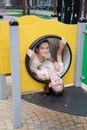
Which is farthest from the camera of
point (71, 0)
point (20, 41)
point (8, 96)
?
point (71, 0)

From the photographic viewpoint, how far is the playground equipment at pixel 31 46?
301 cm

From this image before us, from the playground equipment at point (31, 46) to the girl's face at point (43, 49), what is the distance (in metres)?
0.13

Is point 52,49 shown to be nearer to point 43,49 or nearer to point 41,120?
point 43,49

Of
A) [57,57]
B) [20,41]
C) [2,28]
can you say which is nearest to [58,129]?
[57,57]

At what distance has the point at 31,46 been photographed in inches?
123

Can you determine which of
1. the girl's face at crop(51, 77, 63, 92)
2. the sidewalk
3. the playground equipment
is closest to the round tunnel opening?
the playground equipment

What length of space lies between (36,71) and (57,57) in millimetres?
374

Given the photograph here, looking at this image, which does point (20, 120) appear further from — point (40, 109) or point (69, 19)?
point (69, 19)

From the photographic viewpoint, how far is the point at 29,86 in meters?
3.28

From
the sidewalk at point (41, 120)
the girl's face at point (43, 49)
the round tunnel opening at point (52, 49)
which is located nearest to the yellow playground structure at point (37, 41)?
the round tunnel opening at point (52, 49)

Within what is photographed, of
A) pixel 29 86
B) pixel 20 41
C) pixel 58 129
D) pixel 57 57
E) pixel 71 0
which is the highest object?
pixel 71 0

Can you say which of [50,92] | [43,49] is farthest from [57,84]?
[43,49]

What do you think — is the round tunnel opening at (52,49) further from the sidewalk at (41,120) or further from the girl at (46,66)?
the sidewalk at (41,120)

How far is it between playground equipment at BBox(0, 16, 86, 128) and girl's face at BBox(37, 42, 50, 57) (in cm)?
13
